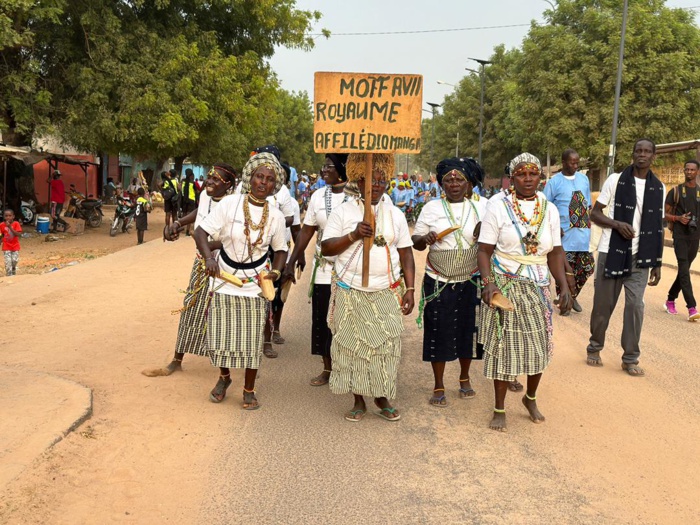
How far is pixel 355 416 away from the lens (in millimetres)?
5090

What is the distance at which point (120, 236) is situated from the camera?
21984mm

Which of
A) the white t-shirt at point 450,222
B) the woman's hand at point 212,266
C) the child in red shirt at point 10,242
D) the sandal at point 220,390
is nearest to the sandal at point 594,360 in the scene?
the white t-shirt at point 450,222

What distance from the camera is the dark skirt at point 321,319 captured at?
5914 mm

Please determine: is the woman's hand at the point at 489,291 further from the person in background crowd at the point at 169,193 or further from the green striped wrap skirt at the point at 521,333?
the person in background crowd at the point at 169,193

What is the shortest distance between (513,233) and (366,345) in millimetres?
1251

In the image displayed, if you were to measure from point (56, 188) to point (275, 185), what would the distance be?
18.0 metres

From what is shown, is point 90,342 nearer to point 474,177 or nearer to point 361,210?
point 361,210

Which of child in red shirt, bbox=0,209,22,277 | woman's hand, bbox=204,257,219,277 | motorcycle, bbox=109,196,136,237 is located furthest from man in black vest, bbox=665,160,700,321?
motorcycle, bbox=109,196,136,237

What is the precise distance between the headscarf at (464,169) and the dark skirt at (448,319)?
790 millimetres

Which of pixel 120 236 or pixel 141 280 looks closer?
pixel 141 280

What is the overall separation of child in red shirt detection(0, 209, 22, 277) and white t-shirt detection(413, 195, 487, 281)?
366 inches

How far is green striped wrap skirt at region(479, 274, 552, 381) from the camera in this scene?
4.87m

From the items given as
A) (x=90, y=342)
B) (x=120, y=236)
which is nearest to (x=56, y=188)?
(x=120, y=236)

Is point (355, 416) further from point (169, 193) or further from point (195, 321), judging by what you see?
point (169, 193)
